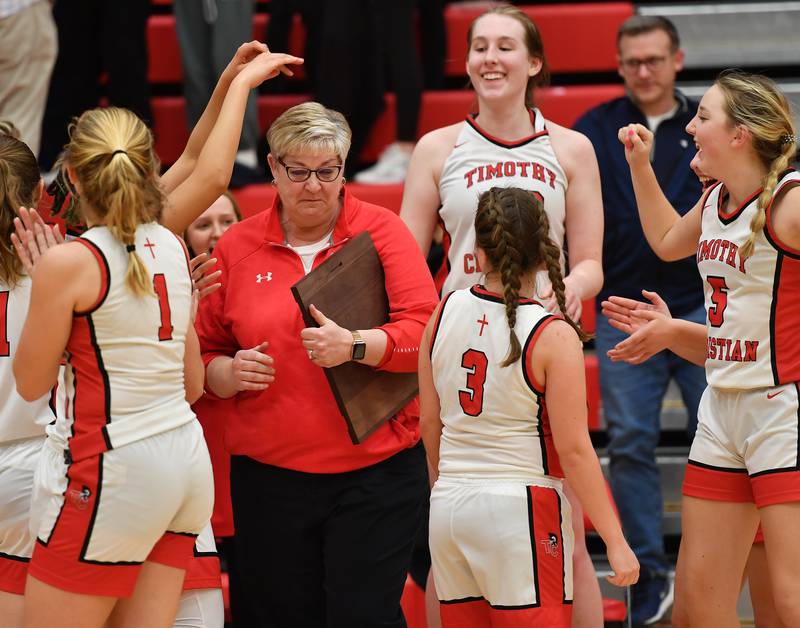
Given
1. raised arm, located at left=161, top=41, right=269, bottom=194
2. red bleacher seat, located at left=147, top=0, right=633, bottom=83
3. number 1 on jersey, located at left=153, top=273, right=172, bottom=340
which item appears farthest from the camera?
red bleacher seat, located at left=147, top=0, right=633, bottom=83

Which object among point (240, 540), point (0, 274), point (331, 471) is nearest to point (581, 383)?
point (331, 471)

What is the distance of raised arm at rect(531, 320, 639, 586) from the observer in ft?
9.01

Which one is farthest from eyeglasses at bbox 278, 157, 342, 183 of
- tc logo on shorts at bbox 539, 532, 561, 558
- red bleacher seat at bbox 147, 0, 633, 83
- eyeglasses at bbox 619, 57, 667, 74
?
red bleacher seat at bbox 147, 0, 633, 83

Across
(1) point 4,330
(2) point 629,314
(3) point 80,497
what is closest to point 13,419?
(1) point 4,330

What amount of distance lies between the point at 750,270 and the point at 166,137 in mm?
3984

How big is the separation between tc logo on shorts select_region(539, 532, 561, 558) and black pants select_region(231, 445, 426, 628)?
55 cm

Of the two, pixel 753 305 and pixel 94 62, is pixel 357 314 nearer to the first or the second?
pixel 753 305

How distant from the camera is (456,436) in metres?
2.85

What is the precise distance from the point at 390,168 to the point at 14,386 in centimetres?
308

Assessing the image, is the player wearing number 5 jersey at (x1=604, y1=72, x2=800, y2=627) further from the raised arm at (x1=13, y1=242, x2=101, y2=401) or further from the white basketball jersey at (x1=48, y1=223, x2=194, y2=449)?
the raised arm at (x1=13, y1=242, x2=101, y2=401)

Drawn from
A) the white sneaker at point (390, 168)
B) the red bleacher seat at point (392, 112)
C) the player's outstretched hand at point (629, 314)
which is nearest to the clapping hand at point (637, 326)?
the player's outstretched hand at point (629, 314)

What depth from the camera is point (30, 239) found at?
2.75 metres

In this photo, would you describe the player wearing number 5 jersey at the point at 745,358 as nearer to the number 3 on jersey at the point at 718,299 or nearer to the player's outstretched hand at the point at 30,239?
the number 3 on jersey at the point at 718,299

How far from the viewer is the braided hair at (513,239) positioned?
2795 millimetres
